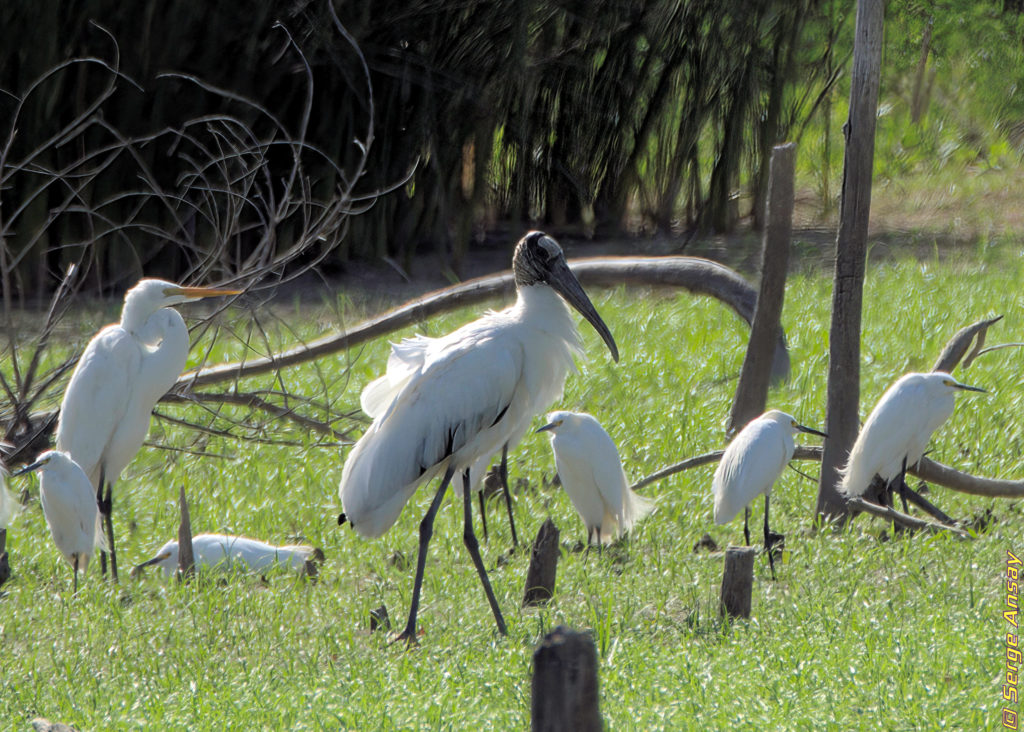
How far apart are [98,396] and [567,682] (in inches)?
149

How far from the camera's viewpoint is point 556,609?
4.38 metres

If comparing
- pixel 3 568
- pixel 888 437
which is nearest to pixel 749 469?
pixel 888 437

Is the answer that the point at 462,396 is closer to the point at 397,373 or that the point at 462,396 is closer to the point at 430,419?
the point at 430,419

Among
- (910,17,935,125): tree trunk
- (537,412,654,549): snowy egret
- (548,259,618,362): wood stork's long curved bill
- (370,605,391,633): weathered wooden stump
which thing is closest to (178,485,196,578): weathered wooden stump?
(370,605,391,633): weathered wooden stump

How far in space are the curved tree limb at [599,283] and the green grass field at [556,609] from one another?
53 centimetres

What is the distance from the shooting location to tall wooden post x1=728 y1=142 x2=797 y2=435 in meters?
5.82

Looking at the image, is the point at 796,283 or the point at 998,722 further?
the point at 796,283

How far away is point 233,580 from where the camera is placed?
491cm

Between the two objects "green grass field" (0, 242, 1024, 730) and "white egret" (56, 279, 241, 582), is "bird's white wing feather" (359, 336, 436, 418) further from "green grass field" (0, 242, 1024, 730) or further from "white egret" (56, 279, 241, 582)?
"white egret" (56, 279, 241, 582)

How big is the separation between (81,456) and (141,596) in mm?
770

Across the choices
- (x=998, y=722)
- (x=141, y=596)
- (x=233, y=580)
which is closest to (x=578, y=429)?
(x=233, y=580)

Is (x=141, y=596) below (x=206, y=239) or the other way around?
below

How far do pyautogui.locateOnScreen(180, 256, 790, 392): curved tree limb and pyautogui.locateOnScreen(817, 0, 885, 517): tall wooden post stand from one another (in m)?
1.51

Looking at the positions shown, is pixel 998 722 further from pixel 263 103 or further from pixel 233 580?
pixel 263 103
